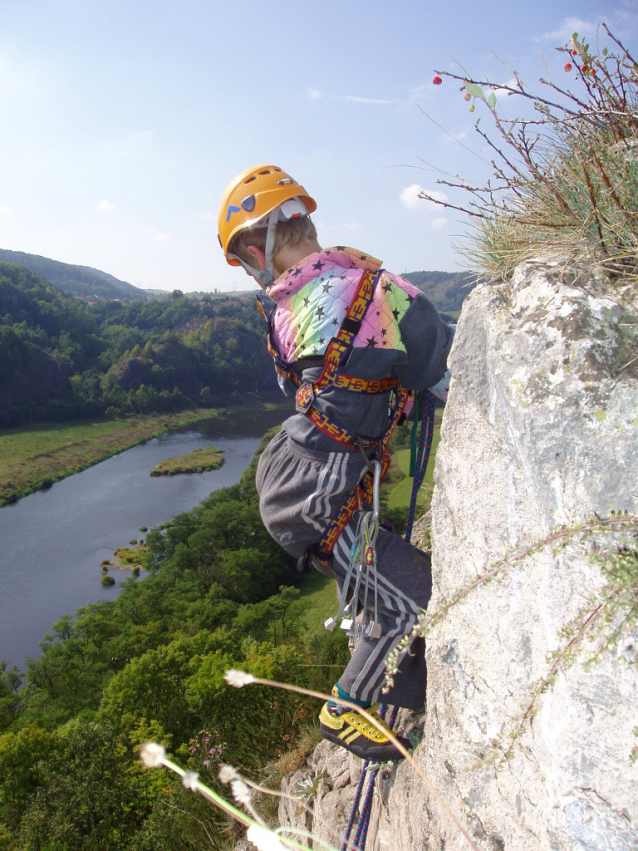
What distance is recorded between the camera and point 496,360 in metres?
1.66

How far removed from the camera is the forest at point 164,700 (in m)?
5.74

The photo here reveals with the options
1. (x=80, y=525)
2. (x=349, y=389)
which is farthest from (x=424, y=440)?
(x=80, y=525)

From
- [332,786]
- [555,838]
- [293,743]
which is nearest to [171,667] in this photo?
[293,743]

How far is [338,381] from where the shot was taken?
88.0 inches

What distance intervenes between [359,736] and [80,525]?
5416 centimetres

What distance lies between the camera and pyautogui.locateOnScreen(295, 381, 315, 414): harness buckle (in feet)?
7.50

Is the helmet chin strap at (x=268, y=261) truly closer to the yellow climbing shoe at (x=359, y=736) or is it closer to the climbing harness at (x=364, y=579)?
the climbing harness at (x=364, y=579)

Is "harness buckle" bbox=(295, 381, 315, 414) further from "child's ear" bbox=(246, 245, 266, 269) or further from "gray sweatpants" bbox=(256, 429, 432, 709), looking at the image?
"child's ear" bbox=(246, 245, 266, 269)

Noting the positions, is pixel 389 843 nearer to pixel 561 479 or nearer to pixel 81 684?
pixel 561 479

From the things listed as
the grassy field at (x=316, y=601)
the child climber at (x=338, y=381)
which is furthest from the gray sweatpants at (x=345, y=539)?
the grassy field at (x=316, y=601)

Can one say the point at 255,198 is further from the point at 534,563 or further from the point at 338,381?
the point at 534,563

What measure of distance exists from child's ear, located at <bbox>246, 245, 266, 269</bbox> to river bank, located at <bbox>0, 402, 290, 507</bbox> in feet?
206

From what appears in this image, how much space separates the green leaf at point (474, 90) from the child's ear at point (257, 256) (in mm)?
1011

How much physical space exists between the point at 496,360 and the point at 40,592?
45.1 meters
